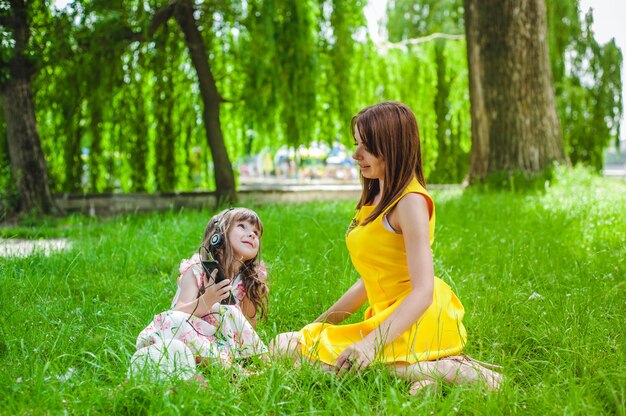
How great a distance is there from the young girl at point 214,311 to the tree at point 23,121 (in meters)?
5.41

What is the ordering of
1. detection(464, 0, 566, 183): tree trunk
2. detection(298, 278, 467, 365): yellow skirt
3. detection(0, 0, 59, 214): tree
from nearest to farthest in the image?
detection(298, 278, 467, 365): yellow skirt, detection(0, 0, 59, 214): tree, detection(464, 0, 566, 183): tree trunk

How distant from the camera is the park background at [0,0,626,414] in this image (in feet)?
7.91

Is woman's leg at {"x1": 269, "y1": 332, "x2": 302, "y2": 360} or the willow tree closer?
woman's leg at {"x1": 269, "y1": 332, "x2": 302, "y2": 360}

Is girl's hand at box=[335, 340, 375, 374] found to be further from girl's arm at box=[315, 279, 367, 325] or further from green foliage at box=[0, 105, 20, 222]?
green foliage at box=[0, 105, 20, 222]

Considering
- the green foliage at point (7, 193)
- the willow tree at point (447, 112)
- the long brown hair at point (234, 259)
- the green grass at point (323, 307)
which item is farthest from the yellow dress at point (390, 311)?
the willow tree at point (447, 112)

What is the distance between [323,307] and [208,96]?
5815 mm

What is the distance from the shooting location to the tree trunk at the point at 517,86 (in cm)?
821

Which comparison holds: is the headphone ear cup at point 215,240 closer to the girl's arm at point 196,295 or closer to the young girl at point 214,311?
the young girl at point 214,311


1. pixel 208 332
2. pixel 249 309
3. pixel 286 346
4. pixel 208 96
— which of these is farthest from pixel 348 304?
pixel 208 96

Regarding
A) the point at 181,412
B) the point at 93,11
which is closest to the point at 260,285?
the point at 181,412

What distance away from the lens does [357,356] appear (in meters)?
2.42

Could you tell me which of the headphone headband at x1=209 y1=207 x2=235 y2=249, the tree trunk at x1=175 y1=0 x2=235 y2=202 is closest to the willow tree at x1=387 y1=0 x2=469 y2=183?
the tree trunk at x1=175 y1=0 x2=235 y2=202

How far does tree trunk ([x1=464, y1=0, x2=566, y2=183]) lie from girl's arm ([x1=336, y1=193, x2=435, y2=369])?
239 inches

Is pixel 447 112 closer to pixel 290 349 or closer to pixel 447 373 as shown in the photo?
pixel 290 349
